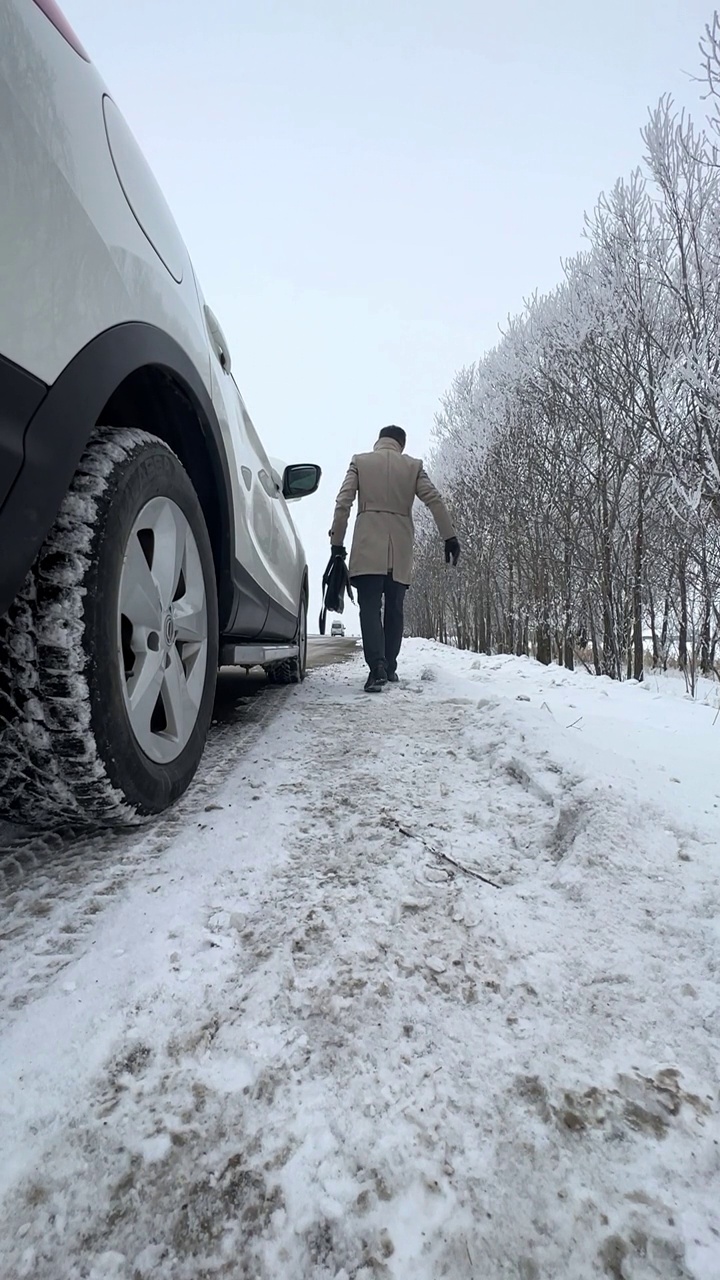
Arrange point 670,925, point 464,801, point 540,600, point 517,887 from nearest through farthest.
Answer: point 670,925
point 517,887
point 464,801
point 540,600

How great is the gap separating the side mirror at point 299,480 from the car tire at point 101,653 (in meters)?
2.40

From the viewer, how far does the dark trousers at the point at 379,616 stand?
4270 millimetres

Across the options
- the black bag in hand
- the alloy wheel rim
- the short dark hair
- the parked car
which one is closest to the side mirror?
the black bag in hand

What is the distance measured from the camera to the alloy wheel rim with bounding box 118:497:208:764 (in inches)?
50.9

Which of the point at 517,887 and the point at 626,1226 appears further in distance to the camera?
the point at 517,887

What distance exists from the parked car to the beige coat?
108 inches

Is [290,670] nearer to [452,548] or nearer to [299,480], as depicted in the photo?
[299,480]

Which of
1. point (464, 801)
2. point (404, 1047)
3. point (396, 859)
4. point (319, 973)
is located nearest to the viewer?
point (404, 1047)

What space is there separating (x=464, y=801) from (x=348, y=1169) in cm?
109

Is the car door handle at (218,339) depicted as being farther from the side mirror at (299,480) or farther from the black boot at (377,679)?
the black boot at (377,679)

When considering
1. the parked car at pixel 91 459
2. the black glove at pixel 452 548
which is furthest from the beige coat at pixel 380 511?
the parked car at pixel 91 459

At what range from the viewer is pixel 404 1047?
81cm

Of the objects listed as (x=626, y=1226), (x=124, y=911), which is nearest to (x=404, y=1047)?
(x=626, y=1226)

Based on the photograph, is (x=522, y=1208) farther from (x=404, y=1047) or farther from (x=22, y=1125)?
(x=22, y=1125)
